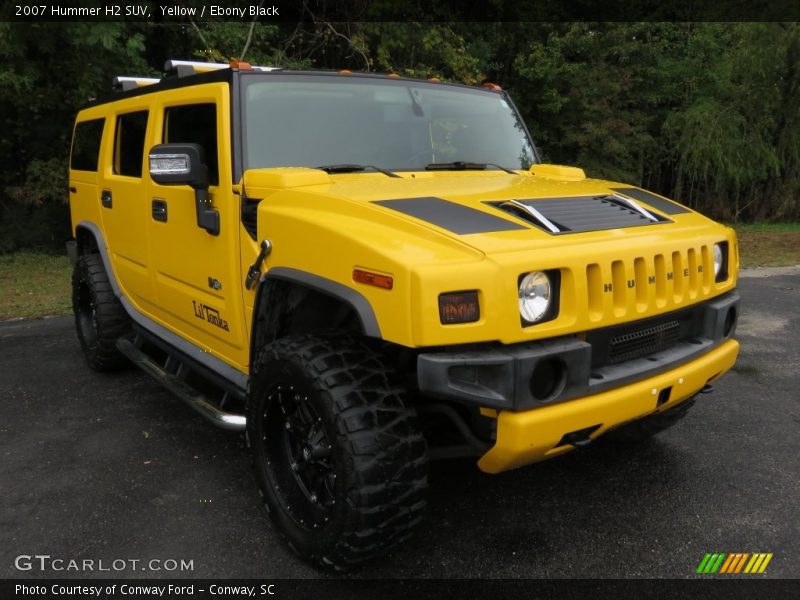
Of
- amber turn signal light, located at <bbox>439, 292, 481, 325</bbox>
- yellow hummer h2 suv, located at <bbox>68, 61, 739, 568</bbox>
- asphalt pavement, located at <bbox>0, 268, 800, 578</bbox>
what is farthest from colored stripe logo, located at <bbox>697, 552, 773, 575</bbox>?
amber turn signal light, located at <bbox>439, 292, 481, 325</bbox>

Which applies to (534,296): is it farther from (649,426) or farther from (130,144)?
(130,144)

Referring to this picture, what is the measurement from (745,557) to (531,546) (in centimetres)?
86

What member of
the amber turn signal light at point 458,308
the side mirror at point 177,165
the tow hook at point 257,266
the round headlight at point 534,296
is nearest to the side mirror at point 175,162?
the side mirror at point 177,165

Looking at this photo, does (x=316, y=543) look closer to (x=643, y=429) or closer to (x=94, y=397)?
(x=643, y=429)

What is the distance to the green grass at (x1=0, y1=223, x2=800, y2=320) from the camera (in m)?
8.12

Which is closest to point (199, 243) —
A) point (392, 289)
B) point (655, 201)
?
point (392, 289)

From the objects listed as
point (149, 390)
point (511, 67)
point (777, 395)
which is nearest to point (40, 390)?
point (149, 390)

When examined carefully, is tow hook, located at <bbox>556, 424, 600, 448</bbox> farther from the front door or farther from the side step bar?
the front door

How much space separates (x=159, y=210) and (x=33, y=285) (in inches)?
286

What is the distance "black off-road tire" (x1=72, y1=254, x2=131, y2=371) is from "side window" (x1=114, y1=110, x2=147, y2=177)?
0.81 meters

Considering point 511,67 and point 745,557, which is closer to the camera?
point 745,557

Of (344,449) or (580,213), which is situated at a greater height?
(580,213)

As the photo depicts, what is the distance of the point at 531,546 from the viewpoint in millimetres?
2824

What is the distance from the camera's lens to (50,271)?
11.2 m
